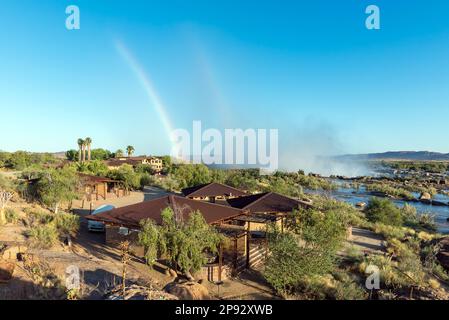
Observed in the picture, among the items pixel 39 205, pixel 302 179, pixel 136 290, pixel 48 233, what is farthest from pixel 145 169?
pixel 136 290

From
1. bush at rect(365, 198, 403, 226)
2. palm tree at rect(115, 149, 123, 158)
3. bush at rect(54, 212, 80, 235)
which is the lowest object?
bush at rect(365, 198, 403, 226)

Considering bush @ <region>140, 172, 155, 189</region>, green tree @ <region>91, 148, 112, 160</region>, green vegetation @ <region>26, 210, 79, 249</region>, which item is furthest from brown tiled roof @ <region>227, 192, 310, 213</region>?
green tree @ <region>91, 148, 112, 160</region>

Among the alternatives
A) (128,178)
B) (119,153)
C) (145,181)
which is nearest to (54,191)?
(128,178)

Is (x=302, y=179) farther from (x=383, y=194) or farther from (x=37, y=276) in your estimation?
(x=37, y=276)

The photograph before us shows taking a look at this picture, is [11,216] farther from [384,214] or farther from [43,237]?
[384,214]

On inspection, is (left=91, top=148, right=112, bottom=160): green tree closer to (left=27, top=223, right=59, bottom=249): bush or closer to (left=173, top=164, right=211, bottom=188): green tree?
(left=173, top=164, right=211, bottom=188): green tree

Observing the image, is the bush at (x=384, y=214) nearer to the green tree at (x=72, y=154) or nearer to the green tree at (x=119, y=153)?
the green tree at (x=72, y=154)

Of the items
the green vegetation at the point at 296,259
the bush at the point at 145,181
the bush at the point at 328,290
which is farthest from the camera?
the bush at the point at 145,181

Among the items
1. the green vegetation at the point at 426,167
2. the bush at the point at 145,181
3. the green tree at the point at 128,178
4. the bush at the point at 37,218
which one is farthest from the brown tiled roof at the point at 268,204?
the green vegetation at the point at 426,167
